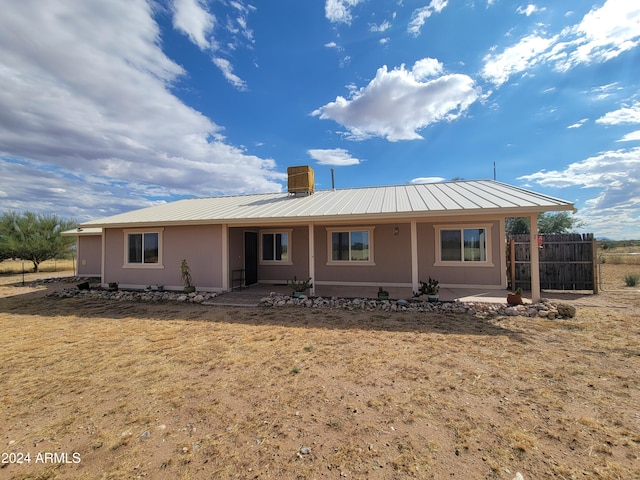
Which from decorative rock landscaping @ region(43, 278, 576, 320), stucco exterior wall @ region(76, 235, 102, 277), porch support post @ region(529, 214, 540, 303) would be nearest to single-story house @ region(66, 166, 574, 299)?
decorative rock landscaping @ region(43, 278, 576, 320)

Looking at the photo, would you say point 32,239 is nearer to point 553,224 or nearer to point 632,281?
point 632,281

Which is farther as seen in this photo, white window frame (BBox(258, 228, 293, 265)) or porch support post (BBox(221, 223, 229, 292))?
white window frame (BBox(258, 228, 293, 265))

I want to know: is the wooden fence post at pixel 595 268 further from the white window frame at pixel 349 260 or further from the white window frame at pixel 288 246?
the white window frame at pixel 288 246

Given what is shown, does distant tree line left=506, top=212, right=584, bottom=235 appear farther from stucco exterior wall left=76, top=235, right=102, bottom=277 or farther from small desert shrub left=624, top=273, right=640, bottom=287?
stucco exterior wall left=76, top=235, right=102, bottom=277

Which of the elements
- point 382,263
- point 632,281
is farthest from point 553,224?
point 382,263

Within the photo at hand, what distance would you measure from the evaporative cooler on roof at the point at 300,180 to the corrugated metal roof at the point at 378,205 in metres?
0.43

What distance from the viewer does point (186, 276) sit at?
9523 millimetres

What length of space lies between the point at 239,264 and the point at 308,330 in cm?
533

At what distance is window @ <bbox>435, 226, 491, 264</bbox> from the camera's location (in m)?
9.28

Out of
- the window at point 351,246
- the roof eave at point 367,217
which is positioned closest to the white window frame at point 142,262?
the roof eave at point 367,217

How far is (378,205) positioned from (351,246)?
2335mm

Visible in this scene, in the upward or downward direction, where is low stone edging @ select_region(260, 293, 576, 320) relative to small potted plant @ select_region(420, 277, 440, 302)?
downward

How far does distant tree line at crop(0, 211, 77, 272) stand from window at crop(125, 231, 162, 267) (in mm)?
13276

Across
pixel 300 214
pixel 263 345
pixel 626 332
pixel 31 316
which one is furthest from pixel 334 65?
pixel 31 316
